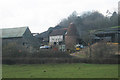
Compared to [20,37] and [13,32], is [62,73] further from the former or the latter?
[13,32]

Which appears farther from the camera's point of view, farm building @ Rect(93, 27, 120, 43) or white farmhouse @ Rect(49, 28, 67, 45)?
white farmhouse @ Rect(49, 28, 67, 45)

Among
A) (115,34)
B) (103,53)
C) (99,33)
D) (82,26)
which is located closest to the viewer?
(103,53)

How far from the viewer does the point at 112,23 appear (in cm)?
5650

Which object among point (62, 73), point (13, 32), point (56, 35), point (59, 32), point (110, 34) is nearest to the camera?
point (62, 73)

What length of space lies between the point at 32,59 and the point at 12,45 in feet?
15.6

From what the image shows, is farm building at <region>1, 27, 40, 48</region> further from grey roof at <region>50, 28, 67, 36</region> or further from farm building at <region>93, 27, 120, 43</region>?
grey roof at <region>50, 28, 67, 36</region>

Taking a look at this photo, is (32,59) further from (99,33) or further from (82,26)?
(82,26)

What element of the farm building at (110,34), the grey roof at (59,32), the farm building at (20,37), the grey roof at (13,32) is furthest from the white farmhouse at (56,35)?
the farm building at (20,37)

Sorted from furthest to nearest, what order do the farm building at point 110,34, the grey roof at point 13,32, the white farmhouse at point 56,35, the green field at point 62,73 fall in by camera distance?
1. the white farmhouse at point 56,35
2. the farm building at point 110,34
3. the grey roof at point 13,32
4. the green field at point 62,73

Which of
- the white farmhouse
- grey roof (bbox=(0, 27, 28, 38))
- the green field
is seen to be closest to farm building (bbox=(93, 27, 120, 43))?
the white farmhouse

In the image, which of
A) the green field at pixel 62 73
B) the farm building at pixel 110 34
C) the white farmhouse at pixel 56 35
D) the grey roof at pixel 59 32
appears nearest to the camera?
the green field at pixel 62 73

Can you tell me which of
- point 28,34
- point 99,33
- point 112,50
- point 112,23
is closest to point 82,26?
point 112,23

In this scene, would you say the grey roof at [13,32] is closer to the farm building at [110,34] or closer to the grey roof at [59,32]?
the farm building at [110,34]

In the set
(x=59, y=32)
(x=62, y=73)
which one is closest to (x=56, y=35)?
(x=59, y=32)
